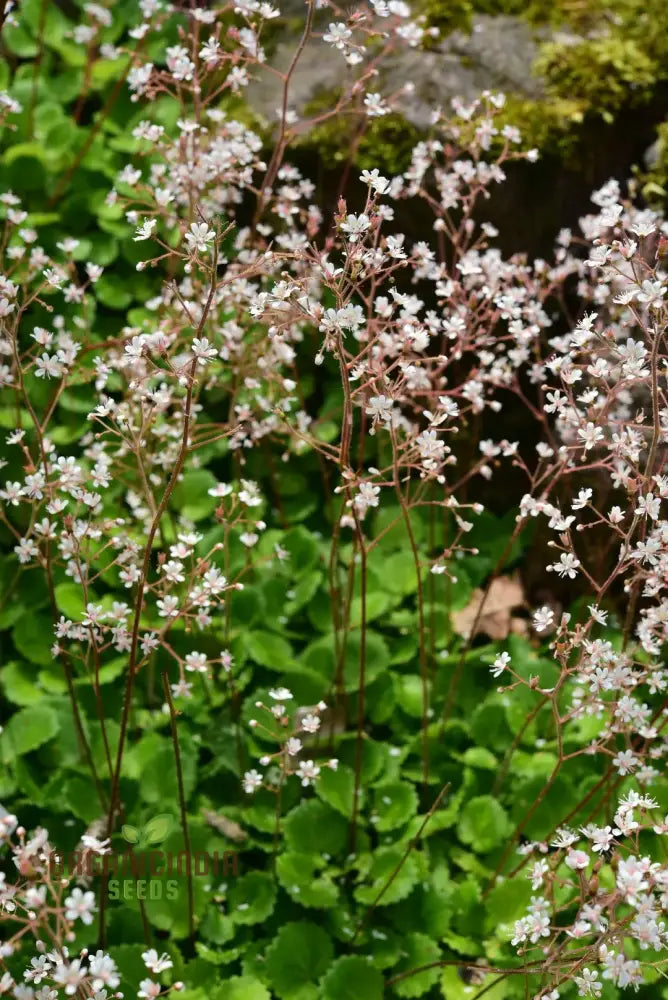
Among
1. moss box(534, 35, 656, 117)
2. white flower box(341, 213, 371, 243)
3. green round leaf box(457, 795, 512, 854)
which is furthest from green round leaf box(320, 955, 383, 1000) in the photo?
moss box(534, 35, 656, 117)

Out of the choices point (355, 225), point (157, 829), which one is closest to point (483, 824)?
point (157, 829)

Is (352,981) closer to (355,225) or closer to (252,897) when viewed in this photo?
(252,897)

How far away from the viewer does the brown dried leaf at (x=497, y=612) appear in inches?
122

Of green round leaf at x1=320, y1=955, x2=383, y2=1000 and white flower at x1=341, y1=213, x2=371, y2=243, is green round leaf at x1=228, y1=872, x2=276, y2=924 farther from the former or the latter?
white flower at x1=341, y1=213, x2=371, y2=243

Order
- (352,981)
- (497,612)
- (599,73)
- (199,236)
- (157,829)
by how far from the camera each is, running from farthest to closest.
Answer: (599,73)
(497,612)
(157,829)
(352,981)
(199,236)

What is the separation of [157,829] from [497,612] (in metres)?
1.32

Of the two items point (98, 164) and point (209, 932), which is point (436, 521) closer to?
point (209, 932)

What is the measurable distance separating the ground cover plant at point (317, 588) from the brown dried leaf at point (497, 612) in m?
0.01

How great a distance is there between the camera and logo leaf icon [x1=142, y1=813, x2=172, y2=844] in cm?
230

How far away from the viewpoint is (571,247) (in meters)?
3.25

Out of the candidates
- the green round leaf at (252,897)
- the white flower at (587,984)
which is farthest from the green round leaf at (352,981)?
the white flower at (587,984)

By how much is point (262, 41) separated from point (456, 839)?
2766mm

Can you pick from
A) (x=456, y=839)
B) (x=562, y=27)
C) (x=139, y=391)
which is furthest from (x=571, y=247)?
(x=456, y=839)

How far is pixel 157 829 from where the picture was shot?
2.32 meters
